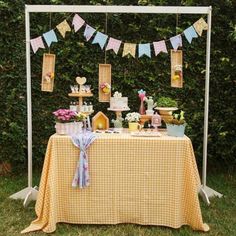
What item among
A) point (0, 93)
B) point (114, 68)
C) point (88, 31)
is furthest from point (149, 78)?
point (0, 93)

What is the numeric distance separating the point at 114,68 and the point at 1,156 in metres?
1.64

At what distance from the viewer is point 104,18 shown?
4.65 meters

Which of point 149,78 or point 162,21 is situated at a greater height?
point 162,21

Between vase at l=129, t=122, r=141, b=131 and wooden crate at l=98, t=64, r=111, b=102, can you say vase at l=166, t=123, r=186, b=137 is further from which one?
wooden crate at l=98, t=64, r=111, b=102

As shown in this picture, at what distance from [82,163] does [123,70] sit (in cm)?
168

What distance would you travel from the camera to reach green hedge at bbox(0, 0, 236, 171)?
4.63 m

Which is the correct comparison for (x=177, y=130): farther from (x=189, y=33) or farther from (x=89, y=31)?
(x=89, y=31)

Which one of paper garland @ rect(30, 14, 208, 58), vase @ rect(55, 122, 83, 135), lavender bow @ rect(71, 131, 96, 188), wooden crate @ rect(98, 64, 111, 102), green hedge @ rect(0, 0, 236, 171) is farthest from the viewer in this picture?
green hedge @ rect(0, 0, 236, 171)

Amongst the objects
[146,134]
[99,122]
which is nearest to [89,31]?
[99,122]

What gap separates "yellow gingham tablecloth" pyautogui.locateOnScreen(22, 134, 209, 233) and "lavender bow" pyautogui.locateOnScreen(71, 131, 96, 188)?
0.05 m

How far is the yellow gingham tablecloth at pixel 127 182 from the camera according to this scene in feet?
11.0

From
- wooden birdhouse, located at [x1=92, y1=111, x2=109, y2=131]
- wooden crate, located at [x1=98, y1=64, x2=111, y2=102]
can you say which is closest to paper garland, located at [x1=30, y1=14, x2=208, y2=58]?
wooden crate, located at [x1=98, y1=64, x2=111, y2=102]

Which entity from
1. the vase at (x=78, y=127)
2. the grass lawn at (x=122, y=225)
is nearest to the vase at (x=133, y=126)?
the vase at (x=78, y=127)

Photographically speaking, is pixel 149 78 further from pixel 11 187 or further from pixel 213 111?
pixel 11 187
